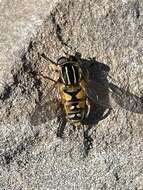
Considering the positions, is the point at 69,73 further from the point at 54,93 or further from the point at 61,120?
the point at 61,120

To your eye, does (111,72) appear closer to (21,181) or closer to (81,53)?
(81,53)

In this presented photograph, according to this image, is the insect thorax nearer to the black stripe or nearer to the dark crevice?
the black stripe

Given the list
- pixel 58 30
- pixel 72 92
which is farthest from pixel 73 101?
pixel 58 30

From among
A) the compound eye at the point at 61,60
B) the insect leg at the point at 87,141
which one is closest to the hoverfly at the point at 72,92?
the compound eye at the point at 61,60

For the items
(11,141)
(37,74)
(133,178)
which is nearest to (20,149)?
(11,141)

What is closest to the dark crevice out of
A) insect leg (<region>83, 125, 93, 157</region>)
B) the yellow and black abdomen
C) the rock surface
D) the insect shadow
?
the rock surface

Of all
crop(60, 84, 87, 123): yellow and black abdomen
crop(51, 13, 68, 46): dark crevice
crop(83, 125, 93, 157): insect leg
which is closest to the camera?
crop(60, 84, 87, 123): yellow and black abdomen
